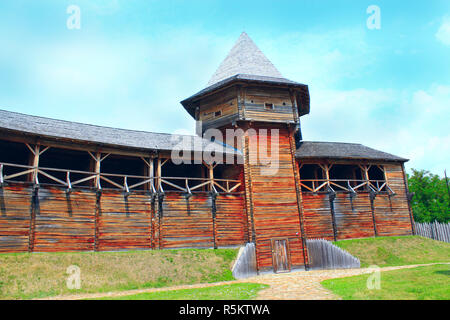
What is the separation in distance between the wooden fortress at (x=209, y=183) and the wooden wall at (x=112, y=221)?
6cm

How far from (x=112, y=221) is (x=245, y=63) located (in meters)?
15.9

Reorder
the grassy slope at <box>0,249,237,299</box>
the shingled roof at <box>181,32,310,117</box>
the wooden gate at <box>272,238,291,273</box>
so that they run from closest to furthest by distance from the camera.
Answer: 1. the grassy slope at <box>0,249,237,299</box>
2. the wooden gate at <box>272,238,291,273</box>
3. the shingled roof at <box>181,32,310,117</box>

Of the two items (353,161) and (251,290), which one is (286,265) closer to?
(251,290)

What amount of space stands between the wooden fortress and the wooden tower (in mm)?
74

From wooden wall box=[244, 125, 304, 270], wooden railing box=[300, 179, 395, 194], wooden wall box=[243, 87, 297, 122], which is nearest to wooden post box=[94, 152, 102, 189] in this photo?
wooden wall box=[244, 125, 304, 270]

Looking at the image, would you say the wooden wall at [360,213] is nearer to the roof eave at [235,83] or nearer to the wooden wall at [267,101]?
the wooden wall at [267,101]

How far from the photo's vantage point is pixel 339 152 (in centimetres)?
2764

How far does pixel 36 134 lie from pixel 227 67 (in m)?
15.6

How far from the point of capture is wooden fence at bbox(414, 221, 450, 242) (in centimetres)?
3081

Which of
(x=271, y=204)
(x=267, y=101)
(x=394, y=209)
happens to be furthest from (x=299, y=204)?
(x=394, y=209)

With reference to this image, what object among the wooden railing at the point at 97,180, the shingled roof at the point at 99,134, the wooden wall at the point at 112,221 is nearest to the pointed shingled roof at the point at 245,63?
the shingled roof at the point at 99,134

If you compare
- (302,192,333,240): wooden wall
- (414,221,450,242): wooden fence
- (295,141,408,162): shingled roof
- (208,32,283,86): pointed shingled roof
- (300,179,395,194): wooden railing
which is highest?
(208,32,283,86): pointed shingled roof

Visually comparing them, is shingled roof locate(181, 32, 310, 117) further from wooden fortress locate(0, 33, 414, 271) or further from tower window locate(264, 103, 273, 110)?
tower window locate(264, 103, 273, 110)
